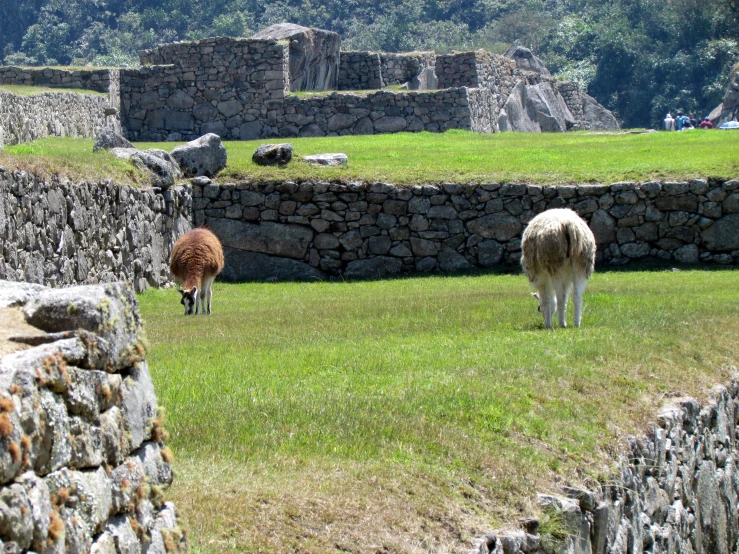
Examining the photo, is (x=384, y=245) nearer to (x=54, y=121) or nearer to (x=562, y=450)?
(x=54, y=121)

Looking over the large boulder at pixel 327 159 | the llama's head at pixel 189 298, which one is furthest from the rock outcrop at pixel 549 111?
the llama's head at pixel 189 298

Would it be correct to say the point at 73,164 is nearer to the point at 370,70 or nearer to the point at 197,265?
the point at 197,265

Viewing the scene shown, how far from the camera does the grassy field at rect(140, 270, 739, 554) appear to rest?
19.3 ft

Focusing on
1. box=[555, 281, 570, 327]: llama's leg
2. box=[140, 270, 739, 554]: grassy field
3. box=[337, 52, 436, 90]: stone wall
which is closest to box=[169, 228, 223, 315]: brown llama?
box=[140, 270, 739, 554]: grassy field

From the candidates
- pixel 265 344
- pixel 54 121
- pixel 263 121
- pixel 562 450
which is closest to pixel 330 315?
pixel 265 344

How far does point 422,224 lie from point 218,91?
45.7 ft

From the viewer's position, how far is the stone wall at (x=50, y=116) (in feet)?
69.7

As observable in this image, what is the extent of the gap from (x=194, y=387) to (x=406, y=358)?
2241 millimetres

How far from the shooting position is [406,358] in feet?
32.6

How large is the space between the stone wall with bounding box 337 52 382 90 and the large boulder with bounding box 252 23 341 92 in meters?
0.32

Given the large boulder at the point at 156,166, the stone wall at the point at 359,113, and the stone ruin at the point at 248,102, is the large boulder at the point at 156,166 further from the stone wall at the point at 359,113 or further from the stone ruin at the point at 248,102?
the stone wall at the point at 359,113

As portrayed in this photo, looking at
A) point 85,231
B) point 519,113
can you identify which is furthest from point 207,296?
point 519,113

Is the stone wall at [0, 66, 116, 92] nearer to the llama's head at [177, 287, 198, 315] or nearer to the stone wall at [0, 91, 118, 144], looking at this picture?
the stone wall at [0, 91, 118, 144]

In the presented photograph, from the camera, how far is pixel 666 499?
9.28m
